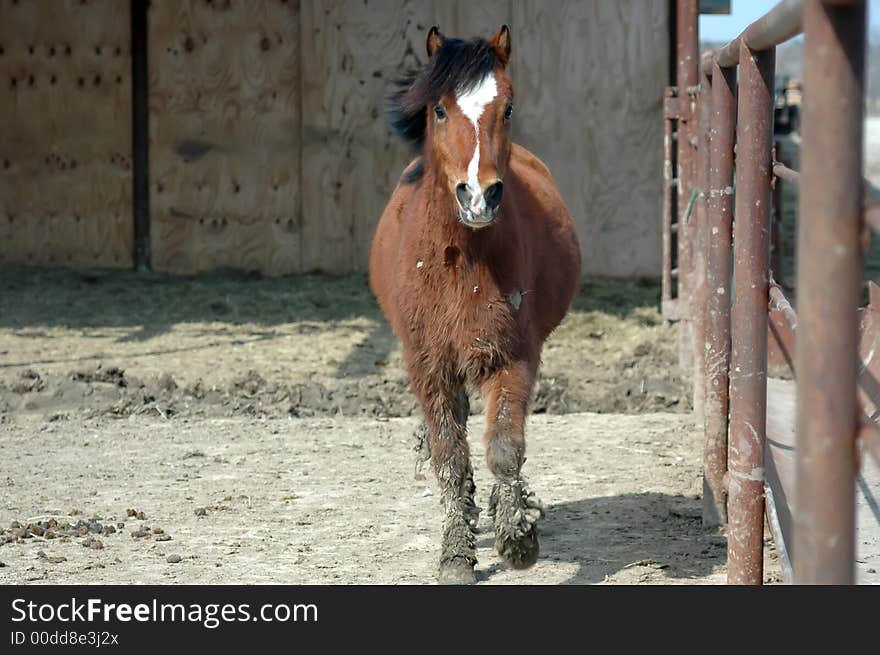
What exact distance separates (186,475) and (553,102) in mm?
5903

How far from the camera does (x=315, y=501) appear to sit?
5438 millimetres

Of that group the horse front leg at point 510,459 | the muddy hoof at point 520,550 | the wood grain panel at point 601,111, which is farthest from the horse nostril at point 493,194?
the wood grain panel at point 601,111

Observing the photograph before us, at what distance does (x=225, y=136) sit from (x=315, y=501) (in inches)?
245

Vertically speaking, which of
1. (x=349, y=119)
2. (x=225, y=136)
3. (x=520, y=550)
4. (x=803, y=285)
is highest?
(x=349, y=119)

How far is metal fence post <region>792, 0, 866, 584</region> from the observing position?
5.48 ft

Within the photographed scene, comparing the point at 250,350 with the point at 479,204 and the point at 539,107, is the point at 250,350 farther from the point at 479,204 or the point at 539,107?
the point at 479,204

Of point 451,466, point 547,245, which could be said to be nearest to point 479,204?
point 451,466

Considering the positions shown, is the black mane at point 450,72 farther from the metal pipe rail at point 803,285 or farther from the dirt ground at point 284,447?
the dirt ground at point 284,447

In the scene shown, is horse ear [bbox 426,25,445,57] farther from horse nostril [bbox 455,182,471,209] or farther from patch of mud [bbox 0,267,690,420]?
patch of mud [bbox 0,267,690,420]

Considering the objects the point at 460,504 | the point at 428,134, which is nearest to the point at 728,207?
the point at 428,134

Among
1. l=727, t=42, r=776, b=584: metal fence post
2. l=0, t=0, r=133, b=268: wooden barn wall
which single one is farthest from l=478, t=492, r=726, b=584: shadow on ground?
l=0, t=0, r=133, b=268: wooden barn wall

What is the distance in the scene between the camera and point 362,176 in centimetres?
1097

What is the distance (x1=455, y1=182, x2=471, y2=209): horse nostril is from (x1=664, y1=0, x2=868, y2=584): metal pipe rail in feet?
3.05

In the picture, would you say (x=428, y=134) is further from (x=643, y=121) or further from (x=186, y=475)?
(x=643, y=121)
